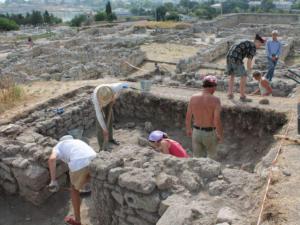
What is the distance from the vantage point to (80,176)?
18.4 feet

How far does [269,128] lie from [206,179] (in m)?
3.65

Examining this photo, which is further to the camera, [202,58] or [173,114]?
[202,58]

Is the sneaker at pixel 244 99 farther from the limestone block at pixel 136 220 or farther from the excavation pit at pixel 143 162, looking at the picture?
the limestone block at pixel 136 220

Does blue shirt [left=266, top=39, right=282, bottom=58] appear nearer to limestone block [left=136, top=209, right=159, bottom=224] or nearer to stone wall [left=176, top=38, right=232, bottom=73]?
stone wall [left=176, top=38, right=232, bottom=73]

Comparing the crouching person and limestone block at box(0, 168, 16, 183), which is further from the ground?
the crouching person

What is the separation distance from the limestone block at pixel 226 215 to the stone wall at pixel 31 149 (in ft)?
11.8

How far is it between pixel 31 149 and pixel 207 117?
131 inches

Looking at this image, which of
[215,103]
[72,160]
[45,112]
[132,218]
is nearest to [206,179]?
[132,218]

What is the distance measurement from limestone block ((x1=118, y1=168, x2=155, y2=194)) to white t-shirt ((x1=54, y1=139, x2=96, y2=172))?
78 centimetres

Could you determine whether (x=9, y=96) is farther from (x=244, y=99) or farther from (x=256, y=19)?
(x=256, y=19)

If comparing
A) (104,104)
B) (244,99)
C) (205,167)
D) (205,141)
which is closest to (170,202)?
(205,167)

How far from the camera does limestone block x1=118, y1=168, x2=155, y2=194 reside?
476cm

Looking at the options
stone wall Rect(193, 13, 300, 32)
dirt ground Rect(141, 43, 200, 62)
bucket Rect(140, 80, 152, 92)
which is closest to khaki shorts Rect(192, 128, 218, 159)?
bucket Rect(140, 80, 152, 92)

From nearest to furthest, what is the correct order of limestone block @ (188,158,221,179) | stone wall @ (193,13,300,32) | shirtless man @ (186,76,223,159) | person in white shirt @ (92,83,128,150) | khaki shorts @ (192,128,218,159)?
limestone block @ (188,158,221,179) → shirtless man @ (186,76,223,159) → khaki shorts @ (192,128,218,159) → person in white shirt @ (92,83,128,150) → stone wall @ (193,13,300,32)
